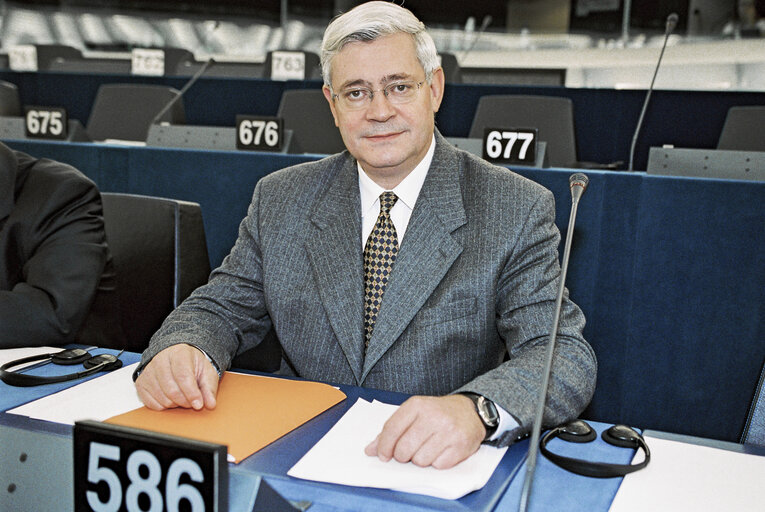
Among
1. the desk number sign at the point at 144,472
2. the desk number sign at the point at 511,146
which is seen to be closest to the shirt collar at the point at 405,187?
the desk number sign at the point at 144,472

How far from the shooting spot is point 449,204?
136cm

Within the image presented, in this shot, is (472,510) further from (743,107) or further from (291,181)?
(743,107)

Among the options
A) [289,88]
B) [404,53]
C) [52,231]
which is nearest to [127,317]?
[52,231]

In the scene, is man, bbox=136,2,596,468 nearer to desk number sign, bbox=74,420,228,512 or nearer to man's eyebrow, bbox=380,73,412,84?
man's eyebrow, bbox=380,73,412,84

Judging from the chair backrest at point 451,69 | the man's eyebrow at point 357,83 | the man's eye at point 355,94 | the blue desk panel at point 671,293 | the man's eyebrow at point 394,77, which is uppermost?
the chair backrest at point 451,69

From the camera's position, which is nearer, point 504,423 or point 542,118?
point 504,423

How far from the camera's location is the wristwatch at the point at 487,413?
37.6 inches

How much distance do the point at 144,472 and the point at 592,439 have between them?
536 mm

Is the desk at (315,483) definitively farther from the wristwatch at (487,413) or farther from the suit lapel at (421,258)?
the suit lapel at (421,258)

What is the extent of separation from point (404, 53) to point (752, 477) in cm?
86

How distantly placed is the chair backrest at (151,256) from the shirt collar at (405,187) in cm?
53

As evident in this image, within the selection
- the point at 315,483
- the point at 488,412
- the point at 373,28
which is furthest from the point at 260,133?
the point at 315,483

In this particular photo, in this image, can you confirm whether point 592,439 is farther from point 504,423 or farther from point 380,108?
point 380,108

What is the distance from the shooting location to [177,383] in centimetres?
105
